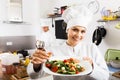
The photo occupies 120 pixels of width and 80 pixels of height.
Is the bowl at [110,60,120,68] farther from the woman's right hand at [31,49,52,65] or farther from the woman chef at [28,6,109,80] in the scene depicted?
the woman's right hand at [31,49,52,65]

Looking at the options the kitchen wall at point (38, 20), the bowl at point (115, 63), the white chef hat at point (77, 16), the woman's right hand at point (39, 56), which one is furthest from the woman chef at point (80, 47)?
the kitchen wall at point (38, 20)

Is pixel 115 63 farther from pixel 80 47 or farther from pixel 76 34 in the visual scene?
pixel 76 34

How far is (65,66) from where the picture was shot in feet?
3.69

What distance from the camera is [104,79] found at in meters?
1.16

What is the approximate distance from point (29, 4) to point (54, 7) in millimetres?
591

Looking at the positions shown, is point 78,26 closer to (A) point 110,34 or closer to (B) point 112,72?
(B) point 112,72

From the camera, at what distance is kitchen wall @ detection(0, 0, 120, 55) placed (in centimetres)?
239

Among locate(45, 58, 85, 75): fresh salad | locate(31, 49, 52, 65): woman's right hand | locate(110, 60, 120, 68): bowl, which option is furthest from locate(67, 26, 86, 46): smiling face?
locate(110, 60, 120, 68): bowl

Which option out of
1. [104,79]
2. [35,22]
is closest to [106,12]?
[104,79]

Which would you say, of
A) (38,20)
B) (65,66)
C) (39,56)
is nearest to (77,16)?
(65,66)

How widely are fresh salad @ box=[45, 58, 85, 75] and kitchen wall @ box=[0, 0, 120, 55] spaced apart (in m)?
1.38

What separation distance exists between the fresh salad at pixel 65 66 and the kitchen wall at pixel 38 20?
54.4 inches

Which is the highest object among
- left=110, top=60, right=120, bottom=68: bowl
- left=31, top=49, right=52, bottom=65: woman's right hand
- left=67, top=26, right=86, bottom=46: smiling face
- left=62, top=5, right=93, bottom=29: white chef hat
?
left=62, top=5, right=93, bottom=29: white chef hat

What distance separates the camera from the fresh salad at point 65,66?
41.6 inches
